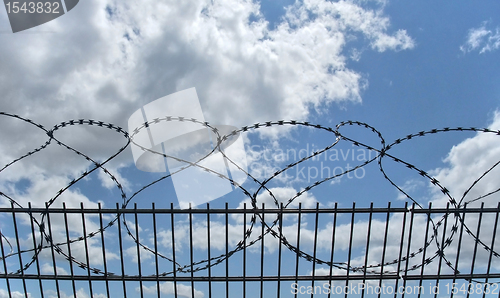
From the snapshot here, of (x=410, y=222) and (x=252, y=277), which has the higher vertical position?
(x=410, y=222)

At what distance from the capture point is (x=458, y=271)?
21.8ft

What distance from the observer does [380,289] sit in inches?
258

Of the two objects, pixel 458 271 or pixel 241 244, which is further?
pixel 458 271

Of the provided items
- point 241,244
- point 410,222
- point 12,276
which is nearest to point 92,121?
point 12,276

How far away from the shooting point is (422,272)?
6.53m

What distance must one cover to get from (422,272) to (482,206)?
63.6 inches

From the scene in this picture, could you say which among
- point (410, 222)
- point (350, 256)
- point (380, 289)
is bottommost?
point (380, 289)

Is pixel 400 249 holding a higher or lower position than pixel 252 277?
higher

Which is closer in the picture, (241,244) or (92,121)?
(241,244)

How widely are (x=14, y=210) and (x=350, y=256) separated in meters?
6.00

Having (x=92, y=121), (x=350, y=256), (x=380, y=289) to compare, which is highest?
(x=92, y=121)

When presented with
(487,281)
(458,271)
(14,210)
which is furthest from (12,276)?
(487,281)

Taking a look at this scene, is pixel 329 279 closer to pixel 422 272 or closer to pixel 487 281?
pixel 422 272

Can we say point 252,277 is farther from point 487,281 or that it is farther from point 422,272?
point 487,281
